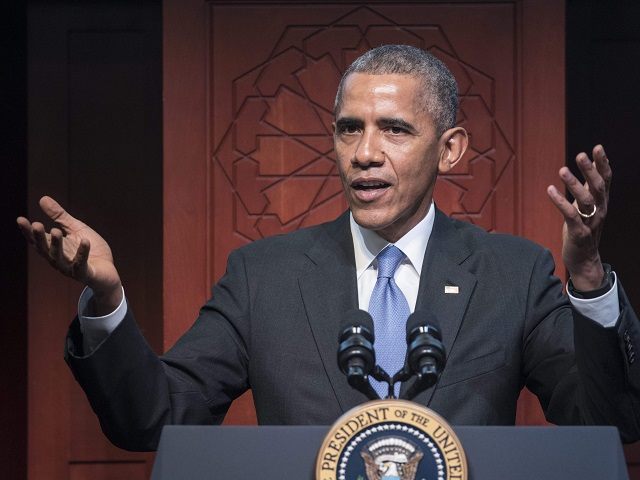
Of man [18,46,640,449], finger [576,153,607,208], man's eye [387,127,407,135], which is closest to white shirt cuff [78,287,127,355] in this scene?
man [18,46,640,449]

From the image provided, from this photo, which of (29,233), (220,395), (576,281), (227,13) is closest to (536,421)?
(227,13)

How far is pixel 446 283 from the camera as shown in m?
1.85

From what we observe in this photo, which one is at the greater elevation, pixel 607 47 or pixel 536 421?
pixel 607 47

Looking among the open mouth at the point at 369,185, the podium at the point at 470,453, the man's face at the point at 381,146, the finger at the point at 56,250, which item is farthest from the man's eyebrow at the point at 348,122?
the podium at the point at 470,453

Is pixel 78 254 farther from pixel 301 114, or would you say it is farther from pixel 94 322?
pixel 301 114

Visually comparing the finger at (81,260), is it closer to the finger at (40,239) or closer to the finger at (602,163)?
the finger at (40,239)

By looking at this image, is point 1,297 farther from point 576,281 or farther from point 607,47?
point 576,281

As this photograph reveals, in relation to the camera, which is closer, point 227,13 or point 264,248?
point 264,248

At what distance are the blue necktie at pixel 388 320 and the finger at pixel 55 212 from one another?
0.51 m

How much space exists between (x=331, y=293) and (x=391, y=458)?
65 centimetres

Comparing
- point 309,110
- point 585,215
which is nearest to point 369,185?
point 585,215

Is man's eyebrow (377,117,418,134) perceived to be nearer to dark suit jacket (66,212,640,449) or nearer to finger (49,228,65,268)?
dark suit jacket (66,212,640,449)

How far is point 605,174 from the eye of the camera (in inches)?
55.8

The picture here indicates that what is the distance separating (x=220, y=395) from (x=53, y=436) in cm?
234
